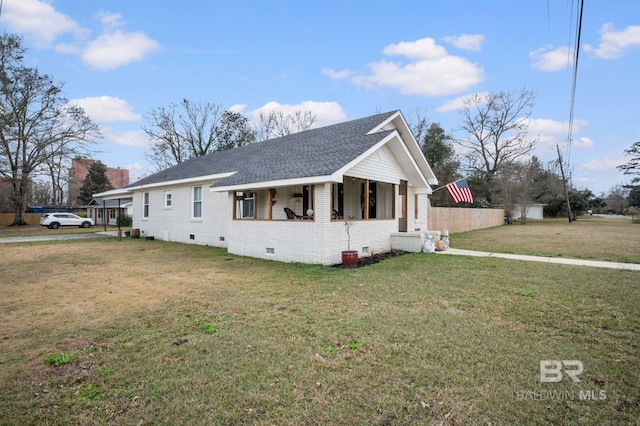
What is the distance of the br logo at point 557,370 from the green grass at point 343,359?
0.08 meters

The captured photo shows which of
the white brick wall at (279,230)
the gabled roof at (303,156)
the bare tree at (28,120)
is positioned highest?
the bare tree at (28,120)

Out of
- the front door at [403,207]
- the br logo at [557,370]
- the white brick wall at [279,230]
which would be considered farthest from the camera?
the front door at [403,207]

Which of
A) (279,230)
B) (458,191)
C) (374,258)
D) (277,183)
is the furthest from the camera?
(458,191)

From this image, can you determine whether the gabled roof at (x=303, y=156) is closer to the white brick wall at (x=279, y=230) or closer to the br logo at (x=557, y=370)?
the white brick wall at (x=279, y=230)

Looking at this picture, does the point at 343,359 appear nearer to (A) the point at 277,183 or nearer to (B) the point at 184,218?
(A) the point at 277,183

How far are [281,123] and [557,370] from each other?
116 feet

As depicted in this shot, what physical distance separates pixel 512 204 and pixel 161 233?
33562mm

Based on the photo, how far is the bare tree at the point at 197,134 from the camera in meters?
34.7

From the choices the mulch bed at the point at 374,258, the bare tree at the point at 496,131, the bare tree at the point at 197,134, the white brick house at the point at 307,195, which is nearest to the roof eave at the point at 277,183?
the white brick house at the point at 307,195

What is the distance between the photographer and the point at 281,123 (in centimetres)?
3578

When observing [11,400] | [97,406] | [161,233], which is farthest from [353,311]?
[161,233]

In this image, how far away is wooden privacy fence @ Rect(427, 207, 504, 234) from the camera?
19172 mm

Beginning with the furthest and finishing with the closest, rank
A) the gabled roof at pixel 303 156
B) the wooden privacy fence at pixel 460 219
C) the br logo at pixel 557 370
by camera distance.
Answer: the wooden privacy fence at pixel 460 219
the gabled roof at pixel 303 156
the br logo at pixel 557 370

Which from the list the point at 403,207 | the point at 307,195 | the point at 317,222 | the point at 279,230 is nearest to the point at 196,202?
the point at 307,195
